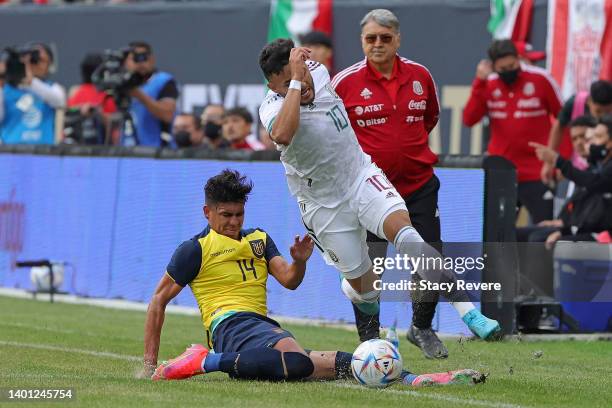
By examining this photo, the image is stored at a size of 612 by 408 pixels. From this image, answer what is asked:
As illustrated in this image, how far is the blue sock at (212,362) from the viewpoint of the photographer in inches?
354

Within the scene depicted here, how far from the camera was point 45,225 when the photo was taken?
55.6ft

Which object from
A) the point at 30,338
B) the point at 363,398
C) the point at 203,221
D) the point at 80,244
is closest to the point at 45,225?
the point at 80,244

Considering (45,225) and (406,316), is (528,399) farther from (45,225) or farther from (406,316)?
(45,225)

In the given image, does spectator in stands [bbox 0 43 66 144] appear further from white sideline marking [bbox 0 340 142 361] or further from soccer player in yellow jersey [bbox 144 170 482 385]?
soccer player in yellow jersey [bbox 144 170 482 385]

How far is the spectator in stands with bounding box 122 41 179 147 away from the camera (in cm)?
1633

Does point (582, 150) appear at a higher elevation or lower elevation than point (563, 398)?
higher

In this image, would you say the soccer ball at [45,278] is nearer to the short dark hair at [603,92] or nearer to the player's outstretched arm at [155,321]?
the short dark hair at [603,92]

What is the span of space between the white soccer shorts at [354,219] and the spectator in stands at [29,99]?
8.49m

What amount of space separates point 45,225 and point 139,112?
166 cm

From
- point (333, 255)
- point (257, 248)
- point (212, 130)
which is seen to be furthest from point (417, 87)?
point (212, 130)

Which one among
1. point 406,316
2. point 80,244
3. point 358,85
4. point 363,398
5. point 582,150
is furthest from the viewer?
point 80,244

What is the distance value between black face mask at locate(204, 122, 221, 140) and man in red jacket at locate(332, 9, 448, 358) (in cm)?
599

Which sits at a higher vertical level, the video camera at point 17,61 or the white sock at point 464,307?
the video camera at point 17,61

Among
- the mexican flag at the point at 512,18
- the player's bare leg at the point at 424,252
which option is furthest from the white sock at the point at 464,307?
the mexican flag at the point at 512,18
